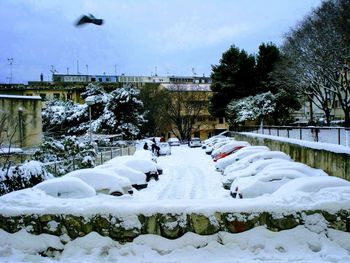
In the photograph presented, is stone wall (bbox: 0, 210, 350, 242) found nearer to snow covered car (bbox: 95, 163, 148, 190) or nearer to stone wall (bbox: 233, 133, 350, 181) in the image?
stone wall (bbox: 233, 133, 350, 181)

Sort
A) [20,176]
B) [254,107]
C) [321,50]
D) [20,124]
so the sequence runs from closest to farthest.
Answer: [20,176] → [20,124] → [321,50] → [254,107]

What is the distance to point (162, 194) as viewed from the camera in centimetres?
1841

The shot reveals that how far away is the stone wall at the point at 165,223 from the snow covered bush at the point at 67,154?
1256 cm

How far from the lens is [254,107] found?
47.4 m

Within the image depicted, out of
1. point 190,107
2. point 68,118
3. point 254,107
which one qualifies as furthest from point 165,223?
point 190,107

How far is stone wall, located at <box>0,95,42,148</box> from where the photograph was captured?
2456 cm

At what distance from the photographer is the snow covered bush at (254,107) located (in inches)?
1831

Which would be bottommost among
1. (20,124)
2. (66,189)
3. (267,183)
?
(267,183)

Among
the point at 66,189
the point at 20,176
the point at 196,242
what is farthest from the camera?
the point at 20,176

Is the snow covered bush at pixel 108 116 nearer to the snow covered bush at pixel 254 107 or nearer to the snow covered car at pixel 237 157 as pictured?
the snow covered bush at pixel 254 107

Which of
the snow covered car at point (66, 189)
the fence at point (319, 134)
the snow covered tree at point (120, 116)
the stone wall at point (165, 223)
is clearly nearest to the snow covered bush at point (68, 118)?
the snow covered tree at point (120, 116)

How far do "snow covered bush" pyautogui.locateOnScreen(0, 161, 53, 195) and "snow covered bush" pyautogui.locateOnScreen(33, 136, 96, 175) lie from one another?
3580 millimetres

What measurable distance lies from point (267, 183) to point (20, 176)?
9.15 meters

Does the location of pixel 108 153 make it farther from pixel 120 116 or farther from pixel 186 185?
pixel 120 116
